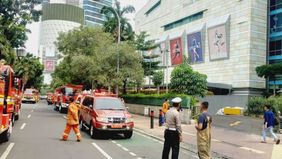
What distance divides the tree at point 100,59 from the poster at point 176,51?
34886mm

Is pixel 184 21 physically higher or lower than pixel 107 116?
higher

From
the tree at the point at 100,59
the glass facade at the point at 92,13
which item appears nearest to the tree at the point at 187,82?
the tree at the point at 100,59

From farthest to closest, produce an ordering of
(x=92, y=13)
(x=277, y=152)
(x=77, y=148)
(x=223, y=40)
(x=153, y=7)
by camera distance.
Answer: (x=92, y=13) → (x=153, y=7) → (x=223, y=40) → (x=277, y=152) → (x=77, y=148)

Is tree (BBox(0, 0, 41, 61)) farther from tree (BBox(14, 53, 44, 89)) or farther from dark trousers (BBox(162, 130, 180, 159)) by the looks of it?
dark trousers (BBox(162, 130, 180, 159))

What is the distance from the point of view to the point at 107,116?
17438 millimetres

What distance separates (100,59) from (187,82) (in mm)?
8224

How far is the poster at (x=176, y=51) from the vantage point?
3002 inches

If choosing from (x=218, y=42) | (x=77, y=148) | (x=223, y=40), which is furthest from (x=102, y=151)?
(x=218, y=42)

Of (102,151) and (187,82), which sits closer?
(102,151)

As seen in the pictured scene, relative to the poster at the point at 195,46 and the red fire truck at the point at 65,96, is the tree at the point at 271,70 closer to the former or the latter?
the poster at the point at 195,46

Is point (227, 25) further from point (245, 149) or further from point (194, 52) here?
point (245, 149)

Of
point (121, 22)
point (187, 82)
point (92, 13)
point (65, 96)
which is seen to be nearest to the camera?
point (187, 82)

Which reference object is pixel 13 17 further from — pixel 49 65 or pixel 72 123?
pixel 49 65

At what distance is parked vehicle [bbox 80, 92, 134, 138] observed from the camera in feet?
56.8
